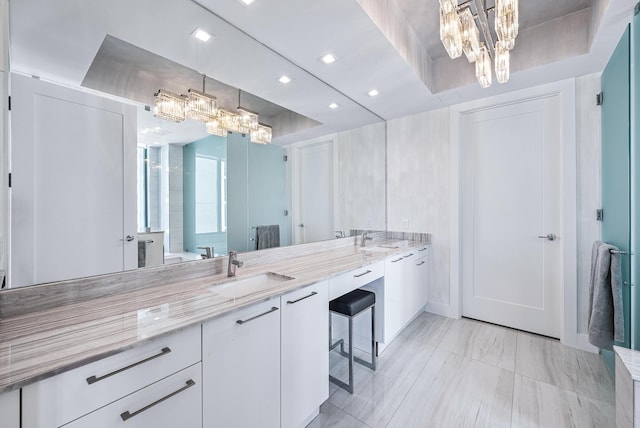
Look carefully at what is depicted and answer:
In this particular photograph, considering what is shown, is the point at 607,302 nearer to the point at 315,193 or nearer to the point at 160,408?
the point at 315,193

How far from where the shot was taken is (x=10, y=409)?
0.67m

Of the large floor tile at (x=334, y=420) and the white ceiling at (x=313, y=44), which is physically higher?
the white ceiling at (x=313, y=44)

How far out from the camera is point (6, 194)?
102 cm

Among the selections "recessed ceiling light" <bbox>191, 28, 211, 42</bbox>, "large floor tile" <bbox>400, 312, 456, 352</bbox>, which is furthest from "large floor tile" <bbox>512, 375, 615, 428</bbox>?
"recessed ceiling light" <bbox>191, 28, 211, 42</bbox>

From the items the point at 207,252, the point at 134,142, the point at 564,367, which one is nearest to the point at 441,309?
the point at 564,367

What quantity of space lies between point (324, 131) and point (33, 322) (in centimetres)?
245

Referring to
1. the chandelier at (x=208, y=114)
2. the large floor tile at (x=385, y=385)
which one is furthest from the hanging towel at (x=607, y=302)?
the chandelier at (x=208, y=114)

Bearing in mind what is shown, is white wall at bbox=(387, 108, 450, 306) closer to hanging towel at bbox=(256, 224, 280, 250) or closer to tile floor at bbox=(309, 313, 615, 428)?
tile floor at bbox=(309, 313, 615, 428)

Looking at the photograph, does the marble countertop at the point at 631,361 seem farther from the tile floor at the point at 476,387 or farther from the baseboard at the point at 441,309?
the baseboard at the point at 441,309

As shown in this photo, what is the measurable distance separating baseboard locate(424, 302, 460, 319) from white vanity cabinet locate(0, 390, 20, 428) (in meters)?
3.36

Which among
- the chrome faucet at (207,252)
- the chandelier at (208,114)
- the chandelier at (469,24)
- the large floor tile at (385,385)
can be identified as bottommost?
the large floor tile at (385,385)

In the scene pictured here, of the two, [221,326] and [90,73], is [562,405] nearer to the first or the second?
[221,326]

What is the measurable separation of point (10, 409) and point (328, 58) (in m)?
2.31

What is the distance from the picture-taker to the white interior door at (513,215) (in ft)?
8.52
